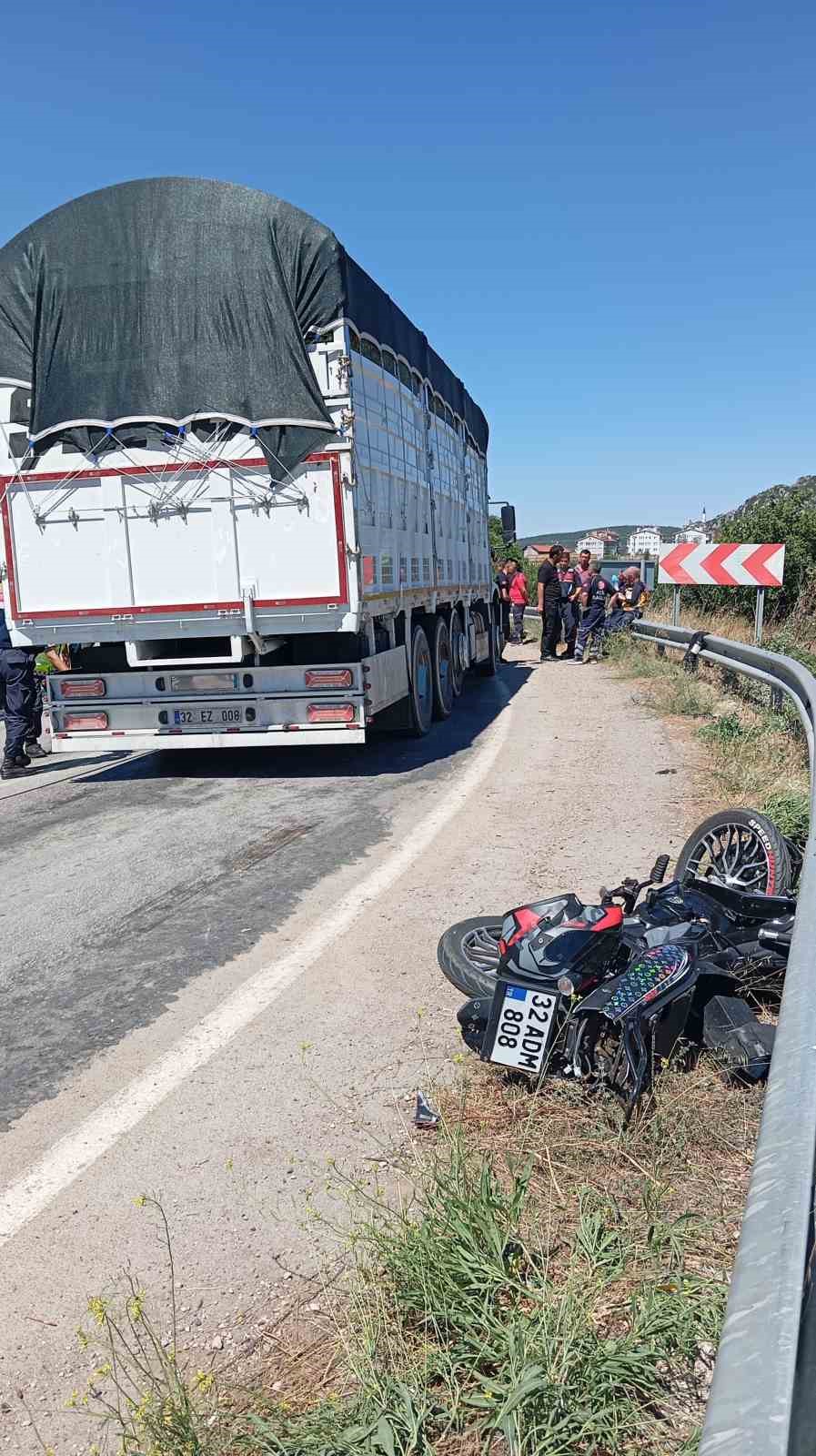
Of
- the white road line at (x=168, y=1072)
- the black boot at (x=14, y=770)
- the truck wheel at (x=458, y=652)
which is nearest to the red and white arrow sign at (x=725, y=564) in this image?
the truck wheel at (x=458, y=652)

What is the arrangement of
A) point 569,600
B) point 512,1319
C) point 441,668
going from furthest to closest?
point 569,600 → point 441,668 → point 512,1319

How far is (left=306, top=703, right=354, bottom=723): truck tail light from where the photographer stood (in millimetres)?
8844

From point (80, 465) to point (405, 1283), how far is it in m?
7.51

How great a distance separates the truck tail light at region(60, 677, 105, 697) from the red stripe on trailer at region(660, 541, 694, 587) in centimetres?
765

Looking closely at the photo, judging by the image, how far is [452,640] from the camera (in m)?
13.5

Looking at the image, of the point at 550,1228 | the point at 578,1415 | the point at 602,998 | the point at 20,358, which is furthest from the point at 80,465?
the point at 578,1415

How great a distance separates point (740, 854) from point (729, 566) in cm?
878

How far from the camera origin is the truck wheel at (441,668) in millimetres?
12156

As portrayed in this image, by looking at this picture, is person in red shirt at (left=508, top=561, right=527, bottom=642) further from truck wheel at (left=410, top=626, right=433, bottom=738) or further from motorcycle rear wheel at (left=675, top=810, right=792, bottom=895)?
motorcycle rear wheel at (left=675, top=810, right=792, bottom=895)

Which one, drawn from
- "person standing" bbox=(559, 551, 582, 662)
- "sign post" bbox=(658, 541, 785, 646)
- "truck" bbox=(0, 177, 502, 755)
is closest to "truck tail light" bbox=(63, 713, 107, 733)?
"truck" bbox=(0, 177, 502, 755)

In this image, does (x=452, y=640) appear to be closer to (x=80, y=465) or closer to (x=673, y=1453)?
(x=80, y=465)

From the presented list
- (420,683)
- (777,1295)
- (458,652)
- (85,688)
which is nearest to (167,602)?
(85,688)

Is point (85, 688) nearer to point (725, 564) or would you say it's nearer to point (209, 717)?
point (209, 717)

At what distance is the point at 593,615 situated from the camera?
18.6 metres
